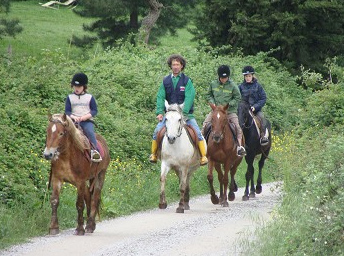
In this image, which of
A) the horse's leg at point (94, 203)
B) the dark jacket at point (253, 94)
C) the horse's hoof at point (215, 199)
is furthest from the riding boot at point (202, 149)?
the dark jacket at point (253, 94)

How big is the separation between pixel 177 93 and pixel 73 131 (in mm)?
4452

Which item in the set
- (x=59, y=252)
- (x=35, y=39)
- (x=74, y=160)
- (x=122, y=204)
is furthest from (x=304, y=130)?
(x=35, y=39)

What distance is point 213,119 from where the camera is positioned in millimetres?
20641

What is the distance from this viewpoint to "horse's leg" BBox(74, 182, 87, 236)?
15654 mm

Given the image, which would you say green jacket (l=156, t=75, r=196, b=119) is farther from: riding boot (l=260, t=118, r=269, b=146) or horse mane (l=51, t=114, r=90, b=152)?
riding boot (l=260, t=118, r=269, b=146)

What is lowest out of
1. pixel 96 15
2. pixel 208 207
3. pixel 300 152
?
pixel 208 207

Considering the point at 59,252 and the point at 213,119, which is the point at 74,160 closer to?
the point at 59,252

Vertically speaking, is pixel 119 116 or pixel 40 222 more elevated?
pixel 119 116

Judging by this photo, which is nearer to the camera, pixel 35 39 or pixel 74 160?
pixel 74 160

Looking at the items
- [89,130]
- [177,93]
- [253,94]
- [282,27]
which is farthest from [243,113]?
[282,27]

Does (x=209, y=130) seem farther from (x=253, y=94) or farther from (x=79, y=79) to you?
(x=79, y=79)

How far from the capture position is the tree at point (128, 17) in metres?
45.1

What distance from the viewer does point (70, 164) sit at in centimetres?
1588

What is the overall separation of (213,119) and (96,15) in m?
26.5
